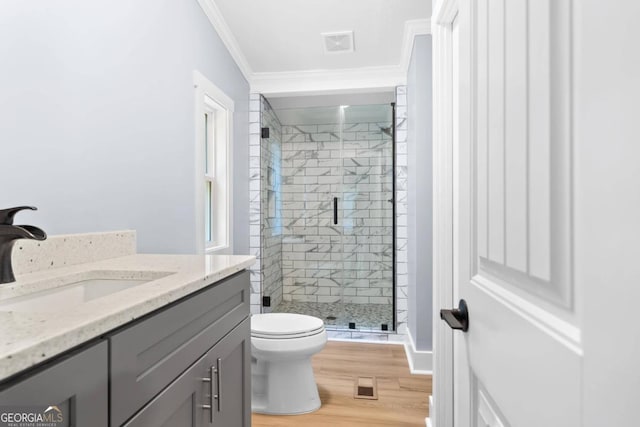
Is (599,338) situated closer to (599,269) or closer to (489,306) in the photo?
(599,269)

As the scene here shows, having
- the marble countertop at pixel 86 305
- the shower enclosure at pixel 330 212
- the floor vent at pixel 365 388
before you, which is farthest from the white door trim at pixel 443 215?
the shower enclosure at pixel 330 212

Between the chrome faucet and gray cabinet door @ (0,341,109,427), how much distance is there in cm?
44

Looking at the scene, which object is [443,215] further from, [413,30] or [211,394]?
[413,30]

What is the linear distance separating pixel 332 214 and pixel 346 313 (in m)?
1.10

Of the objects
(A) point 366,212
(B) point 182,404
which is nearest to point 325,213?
(A) point 366,212

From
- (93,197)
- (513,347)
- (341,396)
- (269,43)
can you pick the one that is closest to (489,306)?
(513,347)

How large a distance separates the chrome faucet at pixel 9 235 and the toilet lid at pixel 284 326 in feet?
4.05

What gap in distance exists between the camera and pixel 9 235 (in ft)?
2.70

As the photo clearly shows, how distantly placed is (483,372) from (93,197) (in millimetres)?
1441

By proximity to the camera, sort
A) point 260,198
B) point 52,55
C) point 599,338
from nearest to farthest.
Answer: point 599,338 < point 52,55 < point 260,198

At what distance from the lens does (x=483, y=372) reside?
24.9 inches

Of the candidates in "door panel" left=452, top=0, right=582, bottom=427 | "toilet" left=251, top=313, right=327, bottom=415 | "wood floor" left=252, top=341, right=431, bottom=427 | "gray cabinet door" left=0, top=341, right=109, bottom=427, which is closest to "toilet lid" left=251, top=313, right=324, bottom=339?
"toilet" left=251, top=313, right=327, bottom=415

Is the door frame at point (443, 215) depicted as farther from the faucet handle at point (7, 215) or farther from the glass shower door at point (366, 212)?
the glass shower door at point (366, 212)

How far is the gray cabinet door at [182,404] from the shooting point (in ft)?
2.25
